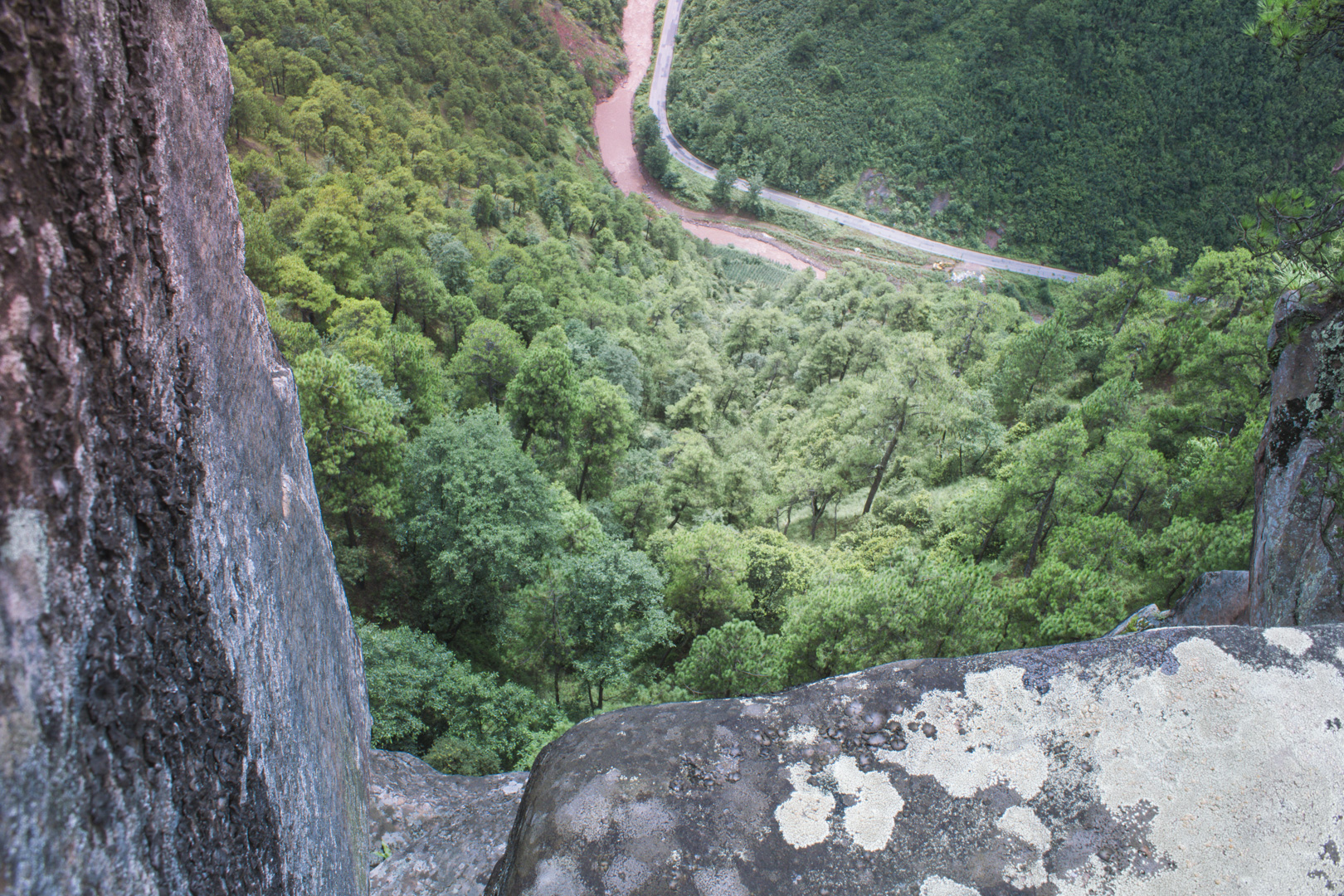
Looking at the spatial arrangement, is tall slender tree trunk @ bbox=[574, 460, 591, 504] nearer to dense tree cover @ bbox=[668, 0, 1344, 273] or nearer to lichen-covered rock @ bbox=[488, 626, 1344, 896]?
lichen-covered rock @ bbox=[488, 626, 1344, 896]

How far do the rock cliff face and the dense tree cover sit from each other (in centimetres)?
11354

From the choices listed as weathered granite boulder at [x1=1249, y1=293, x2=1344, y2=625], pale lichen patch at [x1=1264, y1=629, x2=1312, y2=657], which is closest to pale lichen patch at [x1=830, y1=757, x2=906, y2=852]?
pale lichen patch at [x1=1264, y1=629, x2=1312, y2=657]

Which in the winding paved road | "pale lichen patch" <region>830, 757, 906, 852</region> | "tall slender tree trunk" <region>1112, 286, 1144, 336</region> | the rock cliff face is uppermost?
the rock cliff face

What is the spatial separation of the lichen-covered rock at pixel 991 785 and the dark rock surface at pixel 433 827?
156 inches

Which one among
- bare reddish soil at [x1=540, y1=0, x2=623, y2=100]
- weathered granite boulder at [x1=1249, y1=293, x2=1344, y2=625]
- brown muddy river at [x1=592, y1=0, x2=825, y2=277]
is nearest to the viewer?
weathered granite boulder at [x1=1249, y1=293, x2=1344, y2=625]

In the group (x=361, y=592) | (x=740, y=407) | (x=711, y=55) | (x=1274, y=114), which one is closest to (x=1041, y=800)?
(x=361, y=592)

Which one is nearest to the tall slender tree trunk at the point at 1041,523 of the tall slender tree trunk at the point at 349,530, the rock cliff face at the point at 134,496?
the tall slender tree trunk at the point at 349,530

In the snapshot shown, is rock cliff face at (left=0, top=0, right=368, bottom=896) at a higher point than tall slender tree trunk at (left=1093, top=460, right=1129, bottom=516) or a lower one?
higher

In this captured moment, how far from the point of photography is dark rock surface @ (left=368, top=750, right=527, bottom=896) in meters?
9.77

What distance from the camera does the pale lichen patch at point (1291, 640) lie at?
257 inches

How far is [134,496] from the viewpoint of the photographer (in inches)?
165

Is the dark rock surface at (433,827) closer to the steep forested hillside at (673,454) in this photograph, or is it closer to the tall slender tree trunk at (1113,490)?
the steep forested hillside at (673,454)

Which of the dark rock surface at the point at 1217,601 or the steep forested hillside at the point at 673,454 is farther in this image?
the steep forested hillside at the point at 673,454

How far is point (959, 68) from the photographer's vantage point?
11162 cm
